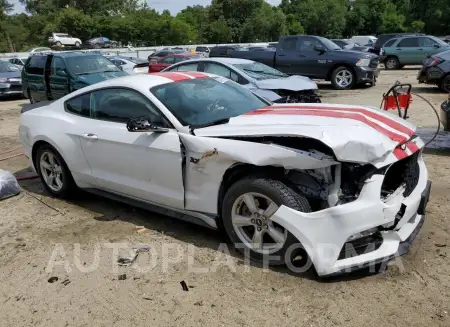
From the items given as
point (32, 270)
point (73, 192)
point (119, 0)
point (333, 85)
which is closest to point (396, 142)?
point (32, 270)

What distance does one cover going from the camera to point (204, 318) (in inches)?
119

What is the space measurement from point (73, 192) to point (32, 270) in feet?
5.30

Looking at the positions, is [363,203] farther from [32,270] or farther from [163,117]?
[32,270]

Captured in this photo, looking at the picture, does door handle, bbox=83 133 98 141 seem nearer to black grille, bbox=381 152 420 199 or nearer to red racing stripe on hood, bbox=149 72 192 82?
red racing stripe on hood, bbox=149 72 192 82

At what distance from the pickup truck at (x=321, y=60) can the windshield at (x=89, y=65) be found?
473 cm

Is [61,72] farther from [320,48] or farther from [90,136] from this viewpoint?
[320,48]

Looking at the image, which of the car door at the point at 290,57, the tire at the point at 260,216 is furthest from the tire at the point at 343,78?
the tire at the point at 260,216

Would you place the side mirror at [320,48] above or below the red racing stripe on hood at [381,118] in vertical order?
below

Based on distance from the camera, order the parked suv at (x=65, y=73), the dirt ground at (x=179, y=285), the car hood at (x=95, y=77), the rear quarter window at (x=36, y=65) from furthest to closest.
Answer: the rear quarter window at (x=36, y=65), the parked suv at (x=65, y=73), the car hood at (x=95, y=77), the dirt ground at (x=179, y=285)

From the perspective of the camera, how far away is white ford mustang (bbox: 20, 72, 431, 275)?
10.5ft

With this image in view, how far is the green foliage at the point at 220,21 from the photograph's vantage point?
60.9m

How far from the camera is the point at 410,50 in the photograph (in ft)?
71.4

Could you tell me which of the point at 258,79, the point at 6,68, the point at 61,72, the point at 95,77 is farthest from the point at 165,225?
the point at 6,68

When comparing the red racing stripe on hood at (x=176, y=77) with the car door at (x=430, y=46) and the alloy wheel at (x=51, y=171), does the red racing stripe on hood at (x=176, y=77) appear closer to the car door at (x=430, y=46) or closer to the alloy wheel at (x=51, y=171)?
the alloy wheel at (x=51, y=171)
